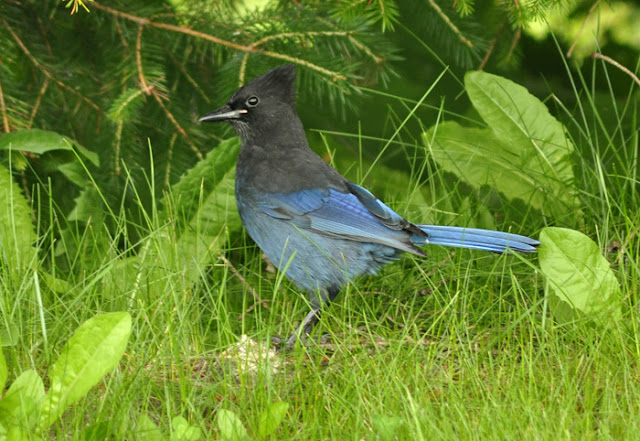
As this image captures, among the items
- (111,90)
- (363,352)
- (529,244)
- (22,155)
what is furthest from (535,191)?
(22,155)

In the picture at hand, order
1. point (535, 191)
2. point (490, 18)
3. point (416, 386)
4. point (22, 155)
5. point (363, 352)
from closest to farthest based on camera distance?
point (416, 386) < point (363, 352) < point (22, 155) < point (535, 191) < point (490, 18)

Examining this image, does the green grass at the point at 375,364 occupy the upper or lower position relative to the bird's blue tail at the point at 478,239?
lower

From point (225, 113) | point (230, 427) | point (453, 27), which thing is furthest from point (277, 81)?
point (230, 427)

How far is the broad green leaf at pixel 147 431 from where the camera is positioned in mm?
2131

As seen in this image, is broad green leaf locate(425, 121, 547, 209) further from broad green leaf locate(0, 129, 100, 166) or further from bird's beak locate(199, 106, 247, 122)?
broad green leaf locate(0, 129, 100, 166)

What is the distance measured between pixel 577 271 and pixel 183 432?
137cm

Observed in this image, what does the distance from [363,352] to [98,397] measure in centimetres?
72

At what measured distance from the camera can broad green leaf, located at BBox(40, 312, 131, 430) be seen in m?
2.21

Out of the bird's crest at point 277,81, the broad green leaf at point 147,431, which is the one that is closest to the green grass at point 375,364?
the broad green leaf at point 147,431

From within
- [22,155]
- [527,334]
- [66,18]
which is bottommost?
[527,334]

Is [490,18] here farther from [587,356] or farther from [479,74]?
[587,356]

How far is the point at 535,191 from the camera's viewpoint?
3.61 m

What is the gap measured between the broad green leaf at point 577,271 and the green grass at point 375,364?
0.07 meters

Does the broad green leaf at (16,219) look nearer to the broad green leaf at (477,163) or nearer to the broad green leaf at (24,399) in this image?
the broad green leaf at (24,399)
